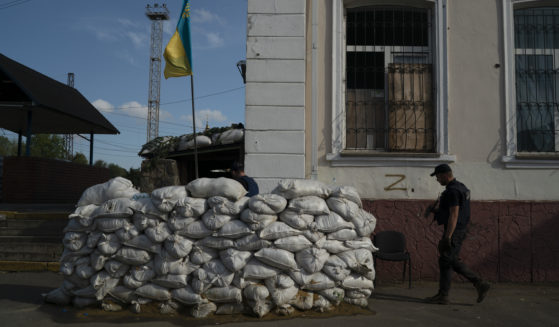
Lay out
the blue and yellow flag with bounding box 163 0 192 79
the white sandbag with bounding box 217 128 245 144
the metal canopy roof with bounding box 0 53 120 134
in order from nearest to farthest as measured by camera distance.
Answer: the blue and yellow flag with bounding box 163 0 192 79 < the white sandbag with bounding box 217 128 245 144 < the metal canopy roof with bounding box 0 53 120 134

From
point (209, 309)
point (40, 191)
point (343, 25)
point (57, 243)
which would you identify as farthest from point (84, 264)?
point (40, 191)

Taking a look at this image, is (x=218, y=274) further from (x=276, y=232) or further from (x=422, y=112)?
(x=422, y=112)

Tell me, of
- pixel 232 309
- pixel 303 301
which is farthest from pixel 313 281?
pixel 232 309

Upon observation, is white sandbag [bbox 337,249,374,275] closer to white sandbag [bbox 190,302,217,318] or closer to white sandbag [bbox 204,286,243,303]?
white sandbag [bbox 204,286,243,303]

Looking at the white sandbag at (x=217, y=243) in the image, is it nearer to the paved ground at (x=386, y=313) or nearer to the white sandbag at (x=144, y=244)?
the white sandbag at (x=144, y=244)

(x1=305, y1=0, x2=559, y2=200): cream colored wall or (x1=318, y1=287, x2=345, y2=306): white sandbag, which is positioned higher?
(x1=305, y1=0, x2=559, y2=200): cream colored wall

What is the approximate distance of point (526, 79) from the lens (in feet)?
20.9

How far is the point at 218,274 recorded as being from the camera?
4219 millimetres

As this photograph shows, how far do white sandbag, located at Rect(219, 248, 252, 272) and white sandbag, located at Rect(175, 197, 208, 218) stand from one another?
493 mm

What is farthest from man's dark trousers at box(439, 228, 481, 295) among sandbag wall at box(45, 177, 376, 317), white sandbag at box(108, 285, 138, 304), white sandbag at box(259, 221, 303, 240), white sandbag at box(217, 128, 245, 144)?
white sandbag at box(217, 128, 245, 144)

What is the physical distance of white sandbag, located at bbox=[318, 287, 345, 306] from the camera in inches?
170

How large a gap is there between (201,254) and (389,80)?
394 centimetres

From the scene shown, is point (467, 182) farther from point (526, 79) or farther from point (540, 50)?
point (540, 50)

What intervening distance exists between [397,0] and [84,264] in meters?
5.63
